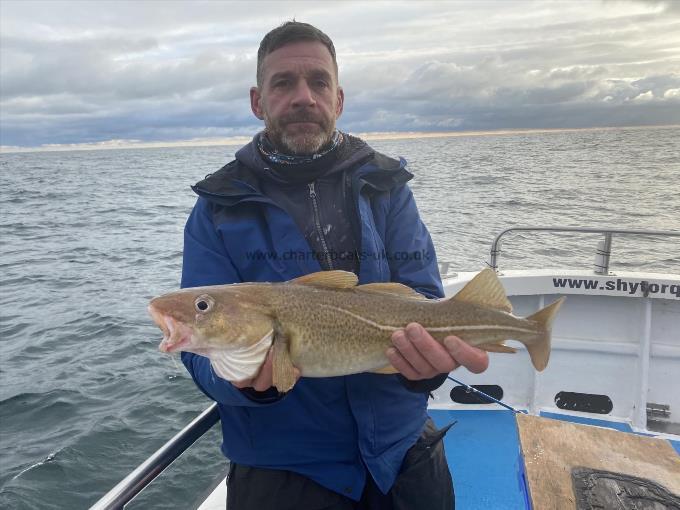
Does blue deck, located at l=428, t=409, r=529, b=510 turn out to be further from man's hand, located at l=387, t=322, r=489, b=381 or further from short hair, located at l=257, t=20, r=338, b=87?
short hair, located at l=257, t=20, r=338, b=87

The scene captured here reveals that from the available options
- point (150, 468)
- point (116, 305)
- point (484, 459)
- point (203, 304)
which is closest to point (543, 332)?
point (203, 304)

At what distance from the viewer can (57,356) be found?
11406 mm

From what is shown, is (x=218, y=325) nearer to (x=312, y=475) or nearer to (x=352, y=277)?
(x=352, y=277)

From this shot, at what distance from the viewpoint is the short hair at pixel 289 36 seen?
124 inches

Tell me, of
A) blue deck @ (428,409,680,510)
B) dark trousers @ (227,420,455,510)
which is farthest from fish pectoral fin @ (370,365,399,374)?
blue deck @ (428,409,680,510)

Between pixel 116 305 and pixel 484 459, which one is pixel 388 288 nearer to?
pixel 484 459

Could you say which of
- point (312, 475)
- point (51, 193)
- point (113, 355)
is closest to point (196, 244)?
point (312, 475)

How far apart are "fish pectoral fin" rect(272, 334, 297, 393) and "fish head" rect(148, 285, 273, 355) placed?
87 mm

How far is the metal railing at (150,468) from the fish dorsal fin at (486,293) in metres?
1.73

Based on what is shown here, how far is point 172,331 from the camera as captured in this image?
2.49 meters

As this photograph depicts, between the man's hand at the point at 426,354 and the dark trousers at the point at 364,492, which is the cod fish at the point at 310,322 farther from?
the dark trousers at the point at 364,492

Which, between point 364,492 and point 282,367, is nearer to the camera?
point 282,367

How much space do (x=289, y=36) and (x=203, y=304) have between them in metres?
1.76

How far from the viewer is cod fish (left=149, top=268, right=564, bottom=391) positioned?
2.51 metres
